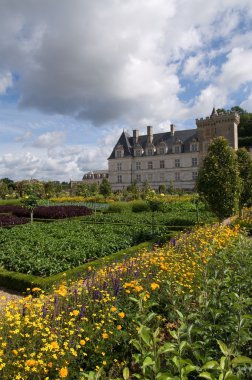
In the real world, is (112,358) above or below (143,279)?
below

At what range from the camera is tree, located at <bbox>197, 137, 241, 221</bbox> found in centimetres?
1248

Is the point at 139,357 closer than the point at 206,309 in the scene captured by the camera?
Yes

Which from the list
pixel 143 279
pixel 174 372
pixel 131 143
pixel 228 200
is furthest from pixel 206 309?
pixel 131 143

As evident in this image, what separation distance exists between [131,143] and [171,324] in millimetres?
54345

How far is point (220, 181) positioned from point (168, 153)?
4122 cm

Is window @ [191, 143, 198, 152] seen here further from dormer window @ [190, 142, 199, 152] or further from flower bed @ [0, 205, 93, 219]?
flower bed @ [0, 205, 93, 219]

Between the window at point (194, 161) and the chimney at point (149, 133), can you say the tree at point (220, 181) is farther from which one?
the chimney at point (149, 133)

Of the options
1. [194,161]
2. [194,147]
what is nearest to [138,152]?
[194,147]

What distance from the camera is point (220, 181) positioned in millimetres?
12531

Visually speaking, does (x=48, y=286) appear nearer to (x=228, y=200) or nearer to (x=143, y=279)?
(x=143, y=279)

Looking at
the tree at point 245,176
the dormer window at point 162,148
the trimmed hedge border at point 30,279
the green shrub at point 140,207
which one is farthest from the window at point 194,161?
the trimmed hedge border at point 30,279

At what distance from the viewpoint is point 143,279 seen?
4992mm

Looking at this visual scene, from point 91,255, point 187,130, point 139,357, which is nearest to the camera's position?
point 139,357

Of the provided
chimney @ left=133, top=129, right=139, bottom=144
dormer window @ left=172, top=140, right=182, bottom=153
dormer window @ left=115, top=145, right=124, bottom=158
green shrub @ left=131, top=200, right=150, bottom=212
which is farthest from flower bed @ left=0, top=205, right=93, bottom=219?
chimney @ left=133, top=129, right=139, bottom=144
